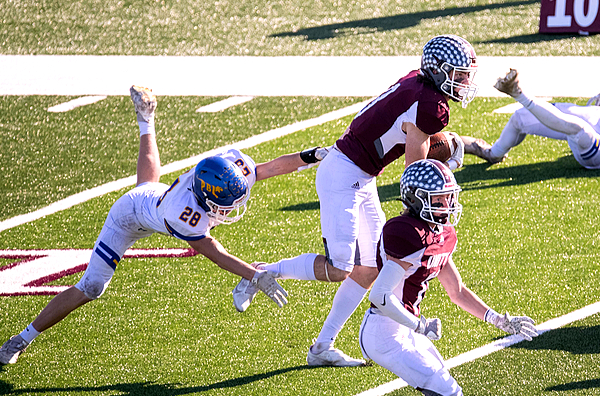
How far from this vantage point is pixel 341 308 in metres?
5.10

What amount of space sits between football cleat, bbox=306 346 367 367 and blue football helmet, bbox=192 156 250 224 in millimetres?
970

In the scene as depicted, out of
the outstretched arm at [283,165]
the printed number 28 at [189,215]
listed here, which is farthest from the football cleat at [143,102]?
the printed number 28 at [189,215]

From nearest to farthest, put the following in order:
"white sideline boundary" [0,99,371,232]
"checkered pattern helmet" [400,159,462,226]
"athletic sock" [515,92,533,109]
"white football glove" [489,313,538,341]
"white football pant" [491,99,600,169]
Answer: "checkered pattern helmet" [400,159,462,226] → "white football glove" [489,313,538,341] → "athletic sock" [515,92,533,109] → "white football pant" [491,99,600,169] → "white sideline boundary" [0,99,371,232]

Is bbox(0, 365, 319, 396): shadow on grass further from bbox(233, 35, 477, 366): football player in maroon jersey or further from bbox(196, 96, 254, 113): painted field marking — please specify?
bbox(196, 96, 254, 113): painted field marking

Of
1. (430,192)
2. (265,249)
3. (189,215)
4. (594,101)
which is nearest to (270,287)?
(189,215)

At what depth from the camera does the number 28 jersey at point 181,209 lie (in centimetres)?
496

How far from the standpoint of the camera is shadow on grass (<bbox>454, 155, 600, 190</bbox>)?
820cm

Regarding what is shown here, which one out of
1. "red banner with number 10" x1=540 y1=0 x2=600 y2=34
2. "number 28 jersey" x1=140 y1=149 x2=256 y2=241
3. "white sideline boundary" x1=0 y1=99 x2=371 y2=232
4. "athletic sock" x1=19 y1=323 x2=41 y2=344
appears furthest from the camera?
"red banner with number 10" x1=540 y1=0 x2=600 y2=34

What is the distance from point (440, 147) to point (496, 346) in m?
1.28

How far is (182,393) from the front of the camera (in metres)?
4.95

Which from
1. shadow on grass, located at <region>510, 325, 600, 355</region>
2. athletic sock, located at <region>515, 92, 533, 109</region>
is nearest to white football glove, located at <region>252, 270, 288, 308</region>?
shadow on grass, located at <region>510, 325, 600, 355</region>

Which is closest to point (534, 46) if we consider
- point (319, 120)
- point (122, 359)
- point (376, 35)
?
point (376, 35)

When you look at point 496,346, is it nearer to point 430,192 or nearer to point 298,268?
point 298,268

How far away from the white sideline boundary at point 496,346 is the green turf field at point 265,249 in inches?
2.4
